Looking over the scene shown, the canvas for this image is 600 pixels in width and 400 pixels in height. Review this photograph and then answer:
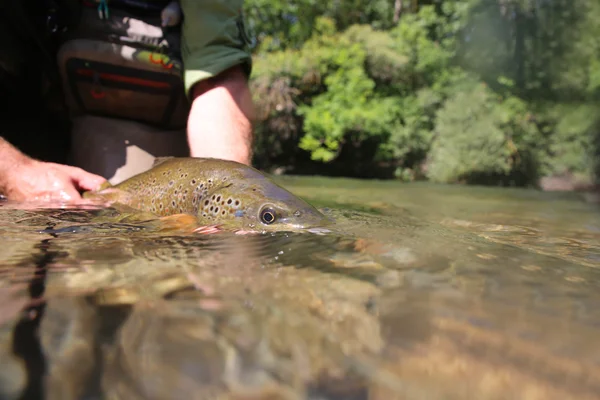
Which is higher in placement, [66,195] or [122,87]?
[122,87]

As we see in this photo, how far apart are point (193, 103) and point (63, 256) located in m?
2.06

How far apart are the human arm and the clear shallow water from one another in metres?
1.09

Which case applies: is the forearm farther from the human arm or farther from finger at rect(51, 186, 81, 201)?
finger at rect(51, 186, 81, 201)

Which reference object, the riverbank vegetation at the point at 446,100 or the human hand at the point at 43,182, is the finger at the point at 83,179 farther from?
the riverbank vegetation at the point at 446,100

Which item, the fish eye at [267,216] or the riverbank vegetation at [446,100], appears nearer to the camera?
the fish eye at [267,216]

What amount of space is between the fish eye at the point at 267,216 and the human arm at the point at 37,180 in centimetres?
110

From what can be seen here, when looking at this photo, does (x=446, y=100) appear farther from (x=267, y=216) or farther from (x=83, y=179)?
(x=267, y=216)

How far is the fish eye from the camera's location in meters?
1.51

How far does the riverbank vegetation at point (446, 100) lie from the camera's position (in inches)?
491

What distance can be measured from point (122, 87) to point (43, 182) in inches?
49.7

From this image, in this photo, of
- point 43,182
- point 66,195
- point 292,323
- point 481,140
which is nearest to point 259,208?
point 292,323

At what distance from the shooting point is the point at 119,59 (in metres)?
2.91

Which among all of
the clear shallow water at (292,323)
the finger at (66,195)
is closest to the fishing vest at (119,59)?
the finger at (66,195)

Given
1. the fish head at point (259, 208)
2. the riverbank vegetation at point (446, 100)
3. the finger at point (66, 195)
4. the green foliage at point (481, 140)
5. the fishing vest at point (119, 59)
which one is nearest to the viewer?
the fish head at point (259, 208)
